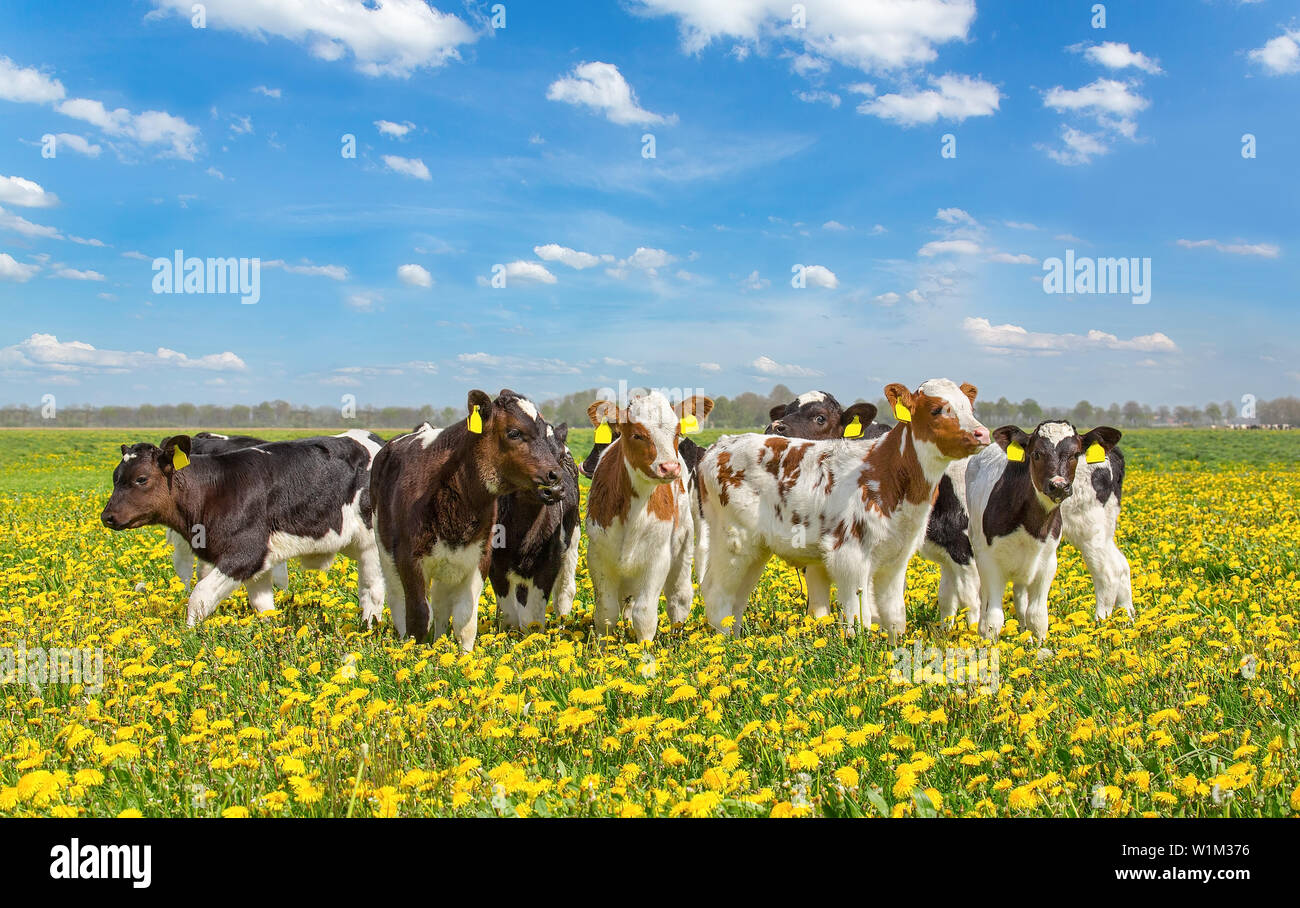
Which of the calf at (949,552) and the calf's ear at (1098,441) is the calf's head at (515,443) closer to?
the calf at (949,552)

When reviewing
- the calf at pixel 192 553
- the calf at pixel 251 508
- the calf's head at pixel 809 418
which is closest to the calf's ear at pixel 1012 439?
the calf's head at pixel 809 418

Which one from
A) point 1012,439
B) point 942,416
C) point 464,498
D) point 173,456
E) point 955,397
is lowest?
point 464,498

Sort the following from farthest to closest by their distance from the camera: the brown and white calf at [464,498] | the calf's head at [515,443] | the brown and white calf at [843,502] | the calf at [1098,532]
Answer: the calf at [1098,532] < the brown and white calf at [843,502] < the brown and white calf at [464,498] < the calf's head at [515,443]

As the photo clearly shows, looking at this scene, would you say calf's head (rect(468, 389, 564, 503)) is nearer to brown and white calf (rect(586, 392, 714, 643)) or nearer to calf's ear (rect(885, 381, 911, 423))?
brown and white calf (rect(586, 392, 714, 643))

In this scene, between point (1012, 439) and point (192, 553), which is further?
point (192, 553)

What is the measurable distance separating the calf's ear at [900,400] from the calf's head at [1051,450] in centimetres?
118

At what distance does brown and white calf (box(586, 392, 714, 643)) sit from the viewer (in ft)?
24.2

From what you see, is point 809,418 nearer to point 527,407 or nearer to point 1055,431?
point 1055,431

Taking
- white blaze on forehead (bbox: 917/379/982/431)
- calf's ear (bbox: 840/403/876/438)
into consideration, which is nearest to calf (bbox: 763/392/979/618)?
calf's ear (bbox: 840/403/876/438)

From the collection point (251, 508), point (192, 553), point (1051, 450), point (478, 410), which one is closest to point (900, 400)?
point (1051, 450)

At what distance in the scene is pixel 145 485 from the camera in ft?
30.8

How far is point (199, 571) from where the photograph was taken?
32.4 feet

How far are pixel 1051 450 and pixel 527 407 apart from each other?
4.56 m

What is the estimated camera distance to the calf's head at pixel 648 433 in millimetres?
7219
